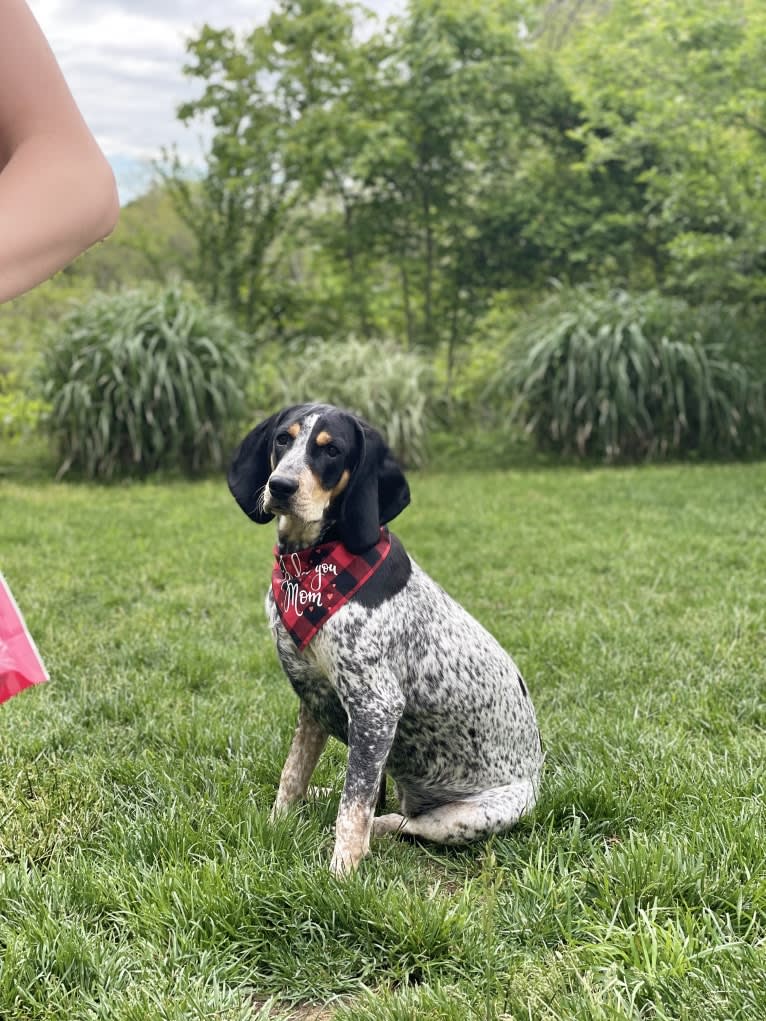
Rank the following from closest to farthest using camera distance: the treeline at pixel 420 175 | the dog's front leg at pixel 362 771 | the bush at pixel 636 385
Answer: the dog's front leg at pixel 362 771
the bush at pixel 636 385
the treeline at pixel 420 175

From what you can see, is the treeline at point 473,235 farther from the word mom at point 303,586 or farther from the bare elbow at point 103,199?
the bare elbow at point 103,199

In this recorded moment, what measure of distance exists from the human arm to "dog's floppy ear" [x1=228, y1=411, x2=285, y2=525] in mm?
1339

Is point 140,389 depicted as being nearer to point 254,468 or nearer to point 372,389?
point 372,389

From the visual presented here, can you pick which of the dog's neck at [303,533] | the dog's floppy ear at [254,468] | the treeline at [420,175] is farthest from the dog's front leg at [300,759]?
the treeline at [420,175]

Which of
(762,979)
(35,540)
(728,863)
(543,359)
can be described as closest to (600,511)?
(543,359)

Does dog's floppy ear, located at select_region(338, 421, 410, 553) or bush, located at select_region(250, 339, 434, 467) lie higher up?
bush, located at select_region(250, 339, 434, 467)

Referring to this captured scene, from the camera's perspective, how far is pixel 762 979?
5.82 ft

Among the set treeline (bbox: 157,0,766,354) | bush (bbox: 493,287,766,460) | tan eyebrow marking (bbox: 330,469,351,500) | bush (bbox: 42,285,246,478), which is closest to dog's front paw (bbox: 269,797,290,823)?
tan eyebrow marking (bbox: 330,469,351,500)

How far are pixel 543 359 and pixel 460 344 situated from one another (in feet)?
15.0

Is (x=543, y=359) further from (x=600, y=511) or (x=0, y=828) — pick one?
(x=0, y=828)

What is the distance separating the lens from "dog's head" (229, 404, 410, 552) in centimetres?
215

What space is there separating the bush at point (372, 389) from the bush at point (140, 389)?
0.74 metres

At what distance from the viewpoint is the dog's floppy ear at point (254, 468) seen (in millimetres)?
2312

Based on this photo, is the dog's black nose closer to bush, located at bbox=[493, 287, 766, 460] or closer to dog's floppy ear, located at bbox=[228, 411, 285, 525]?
dog's floppy ear, located at bbox=[228, 411, 285, 525]
